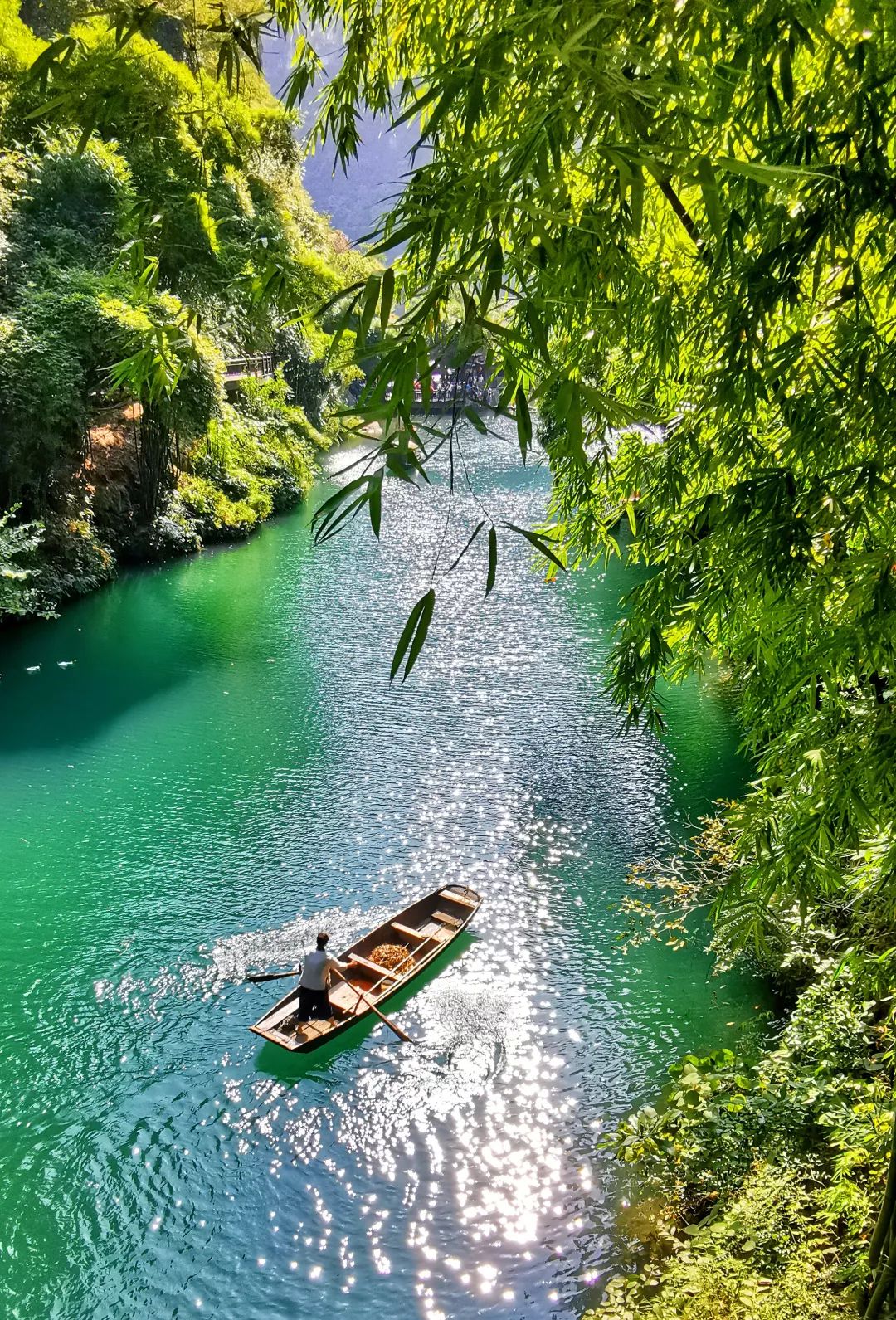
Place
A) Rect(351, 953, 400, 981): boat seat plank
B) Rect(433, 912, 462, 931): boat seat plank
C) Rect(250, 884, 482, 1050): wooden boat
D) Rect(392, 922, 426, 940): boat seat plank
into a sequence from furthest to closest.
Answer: Rect(433, 912, 462, 931): boat seat plank
Rect(392, 922, 426, 940): boat seat plank
Rect(351, 953, 400, 981): boat seat plank
Rect(250, 884, 482, 1050): wooden boat

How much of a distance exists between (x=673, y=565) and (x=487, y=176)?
218 cm

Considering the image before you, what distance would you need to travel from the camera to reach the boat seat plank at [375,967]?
6.66 m

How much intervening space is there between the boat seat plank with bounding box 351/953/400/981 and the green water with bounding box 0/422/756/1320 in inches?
14.5

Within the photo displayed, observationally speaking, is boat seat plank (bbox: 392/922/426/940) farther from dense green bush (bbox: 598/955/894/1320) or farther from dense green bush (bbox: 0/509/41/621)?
dense green bush (bbox: 0/509/41/621)

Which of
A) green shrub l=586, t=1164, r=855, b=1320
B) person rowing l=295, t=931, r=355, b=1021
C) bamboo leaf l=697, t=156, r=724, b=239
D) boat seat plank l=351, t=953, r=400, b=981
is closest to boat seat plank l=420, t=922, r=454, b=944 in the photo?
boat seat plank l=351, t=953, r=400, b=981

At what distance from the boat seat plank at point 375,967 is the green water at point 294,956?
1.21 feet

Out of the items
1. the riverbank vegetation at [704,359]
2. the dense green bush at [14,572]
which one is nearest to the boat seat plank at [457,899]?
the riverbank vegetation at [704,359]

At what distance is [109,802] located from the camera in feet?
30.1

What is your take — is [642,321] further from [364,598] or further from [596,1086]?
[364,598]

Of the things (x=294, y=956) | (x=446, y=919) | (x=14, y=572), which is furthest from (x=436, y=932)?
(x=14, y=572)

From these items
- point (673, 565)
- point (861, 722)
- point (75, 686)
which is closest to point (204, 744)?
point (75, 686)

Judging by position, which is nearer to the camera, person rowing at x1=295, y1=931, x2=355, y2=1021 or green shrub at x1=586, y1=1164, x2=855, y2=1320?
green shrub at x1=586, y1=1164, x2=855, y2=1320

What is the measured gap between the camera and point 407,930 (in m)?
7.12

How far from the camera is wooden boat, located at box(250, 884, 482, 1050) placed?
6098 millimetres
